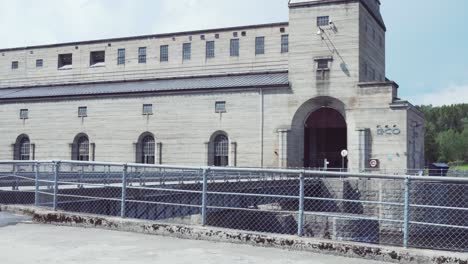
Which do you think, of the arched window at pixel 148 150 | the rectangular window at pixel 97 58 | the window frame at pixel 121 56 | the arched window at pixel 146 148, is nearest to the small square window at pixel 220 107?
the arched window at pixel 146 148

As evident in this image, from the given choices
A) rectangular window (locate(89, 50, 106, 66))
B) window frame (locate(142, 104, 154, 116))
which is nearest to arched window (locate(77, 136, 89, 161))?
window frame (locate(142, 104, 154, 116))

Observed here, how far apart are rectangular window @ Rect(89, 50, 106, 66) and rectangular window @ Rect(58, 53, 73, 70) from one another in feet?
9.53

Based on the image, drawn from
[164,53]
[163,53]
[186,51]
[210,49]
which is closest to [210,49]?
[210,49]

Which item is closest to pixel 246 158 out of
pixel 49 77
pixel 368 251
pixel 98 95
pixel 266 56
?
pixel 266 56

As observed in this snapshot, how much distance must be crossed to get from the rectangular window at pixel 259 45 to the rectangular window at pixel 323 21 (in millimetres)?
6902

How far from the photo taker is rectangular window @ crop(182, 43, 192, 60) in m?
53.8

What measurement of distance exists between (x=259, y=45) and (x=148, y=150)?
48.9 ft

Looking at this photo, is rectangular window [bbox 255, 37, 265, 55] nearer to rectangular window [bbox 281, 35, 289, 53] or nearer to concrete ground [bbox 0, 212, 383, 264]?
rectangular window [bbox 281, 35, 289, 53]

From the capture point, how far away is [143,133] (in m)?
51.1

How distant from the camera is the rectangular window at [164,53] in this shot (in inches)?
2162

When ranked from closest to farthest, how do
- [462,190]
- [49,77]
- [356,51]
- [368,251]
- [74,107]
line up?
1. [368,251]
2. [462,190]
3. [356,51]
4. [74,107]
5. [49,77]

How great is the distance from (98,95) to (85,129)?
3799mm

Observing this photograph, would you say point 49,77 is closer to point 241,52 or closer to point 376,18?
point 241,52

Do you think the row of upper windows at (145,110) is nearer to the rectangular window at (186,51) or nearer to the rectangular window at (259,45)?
the rectangular window at (186,51)
